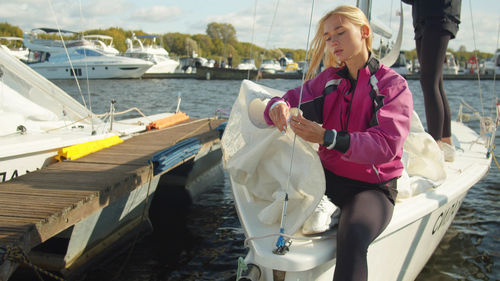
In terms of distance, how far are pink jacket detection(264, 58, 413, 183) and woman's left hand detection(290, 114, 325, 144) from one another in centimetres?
9

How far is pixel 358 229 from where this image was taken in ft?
7.18

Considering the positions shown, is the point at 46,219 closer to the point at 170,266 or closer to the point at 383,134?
the point at 170,266

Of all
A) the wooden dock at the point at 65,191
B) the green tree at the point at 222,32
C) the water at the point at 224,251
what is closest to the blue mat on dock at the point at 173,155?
the wooden dock at the point at 65,191

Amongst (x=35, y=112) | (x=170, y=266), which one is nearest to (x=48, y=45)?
(x=35, y=112)

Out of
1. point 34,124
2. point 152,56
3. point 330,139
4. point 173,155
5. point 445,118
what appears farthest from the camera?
point 152,56

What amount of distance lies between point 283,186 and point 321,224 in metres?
0.36

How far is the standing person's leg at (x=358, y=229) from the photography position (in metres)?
2.13

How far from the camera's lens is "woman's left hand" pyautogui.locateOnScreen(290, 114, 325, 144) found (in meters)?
2.15

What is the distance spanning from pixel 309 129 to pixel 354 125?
1.52ft

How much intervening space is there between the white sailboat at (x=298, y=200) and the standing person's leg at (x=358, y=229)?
0.43 feet

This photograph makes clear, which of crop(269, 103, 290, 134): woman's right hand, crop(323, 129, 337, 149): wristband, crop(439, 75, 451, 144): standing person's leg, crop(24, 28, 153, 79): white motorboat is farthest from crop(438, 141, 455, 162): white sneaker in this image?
crop(24, 28, 153, 79): white motorboat

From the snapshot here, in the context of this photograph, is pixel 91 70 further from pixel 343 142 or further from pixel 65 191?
pixel 343 142

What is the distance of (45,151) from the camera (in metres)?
5.41

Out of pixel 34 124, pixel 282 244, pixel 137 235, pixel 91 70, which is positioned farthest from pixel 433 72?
pixel 91 70
